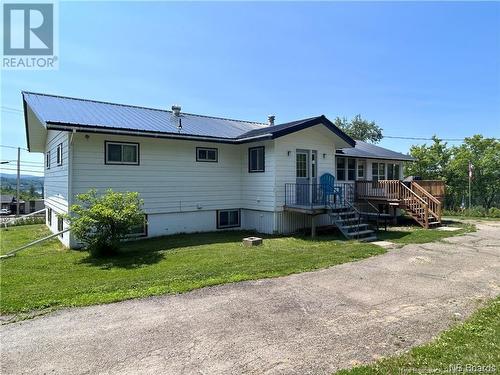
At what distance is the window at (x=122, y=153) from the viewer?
10.7 meters

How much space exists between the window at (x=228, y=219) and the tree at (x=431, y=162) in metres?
23.3

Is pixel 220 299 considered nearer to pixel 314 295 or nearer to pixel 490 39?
pixel 314 295

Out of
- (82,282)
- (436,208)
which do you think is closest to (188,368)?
(82,282)

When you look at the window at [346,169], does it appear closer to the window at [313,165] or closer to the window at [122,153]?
the window at [313,165]

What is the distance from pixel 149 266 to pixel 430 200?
14213 millimetres

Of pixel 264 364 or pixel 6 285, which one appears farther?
pixel 6 285

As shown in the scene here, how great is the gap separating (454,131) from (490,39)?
22.9m

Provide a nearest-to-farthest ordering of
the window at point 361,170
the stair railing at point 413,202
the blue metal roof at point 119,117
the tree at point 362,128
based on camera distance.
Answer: the blue metal roof at point 119,117
the stair railing at point 413,202
the window at point 361,170
the tree at point 362,128

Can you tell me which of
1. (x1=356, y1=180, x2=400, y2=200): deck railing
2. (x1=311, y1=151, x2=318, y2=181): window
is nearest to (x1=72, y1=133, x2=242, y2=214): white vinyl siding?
(x1=311, y1=151, x2=318, y2=181): window

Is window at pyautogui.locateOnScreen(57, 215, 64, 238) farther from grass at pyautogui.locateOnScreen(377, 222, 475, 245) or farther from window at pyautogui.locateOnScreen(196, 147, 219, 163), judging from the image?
grass at pyautogui.locateOnScreen(377, 222, 475, 245)

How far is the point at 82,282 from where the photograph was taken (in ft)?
20.7

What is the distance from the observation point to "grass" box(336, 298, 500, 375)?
125 inches

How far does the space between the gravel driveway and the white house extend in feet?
19.4

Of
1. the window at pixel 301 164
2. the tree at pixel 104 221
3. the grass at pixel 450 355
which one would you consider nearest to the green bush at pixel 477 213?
the window at pixel 301 164
